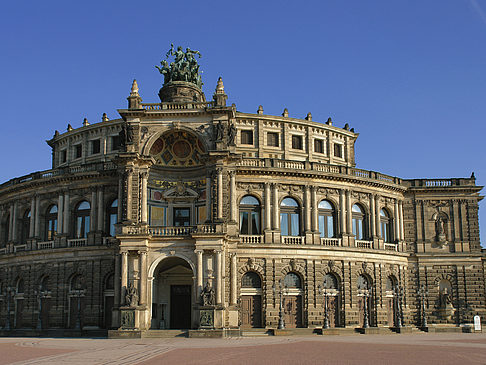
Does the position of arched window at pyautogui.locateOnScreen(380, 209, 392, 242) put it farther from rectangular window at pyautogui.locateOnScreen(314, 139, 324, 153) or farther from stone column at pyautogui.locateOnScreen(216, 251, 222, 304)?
stone column at pyautogui.locateOnScreen(216, 251, 222, 304)

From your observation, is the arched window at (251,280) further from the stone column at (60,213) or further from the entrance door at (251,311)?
the stone column at (60,213)

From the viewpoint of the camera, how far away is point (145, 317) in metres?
45.7

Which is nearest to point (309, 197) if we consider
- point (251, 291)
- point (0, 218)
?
point (251, 291)

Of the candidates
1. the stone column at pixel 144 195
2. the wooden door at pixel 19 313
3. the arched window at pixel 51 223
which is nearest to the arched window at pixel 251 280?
the stone column at pixel 144 195

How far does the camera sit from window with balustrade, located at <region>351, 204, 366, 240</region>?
186 ft

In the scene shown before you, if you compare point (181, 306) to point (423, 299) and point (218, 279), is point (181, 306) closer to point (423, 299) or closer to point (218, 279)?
point (218, 279)

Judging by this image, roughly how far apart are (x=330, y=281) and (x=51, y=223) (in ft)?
89.8

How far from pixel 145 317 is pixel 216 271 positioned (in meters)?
6.61

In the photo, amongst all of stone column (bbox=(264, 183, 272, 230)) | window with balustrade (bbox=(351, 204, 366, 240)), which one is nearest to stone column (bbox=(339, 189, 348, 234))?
window with balustrade (bbox=(351, 204, 366, 240))

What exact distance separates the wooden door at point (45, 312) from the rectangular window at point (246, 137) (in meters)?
24.2

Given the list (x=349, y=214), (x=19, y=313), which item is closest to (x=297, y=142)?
(x=349, y=214)

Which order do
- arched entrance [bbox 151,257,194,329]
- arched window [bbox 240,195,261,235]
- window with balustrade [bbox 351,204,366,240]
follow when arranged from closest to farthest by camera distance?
1. arched entrance [bbox 151,257,194,329]
2. arched window [bbox 240,195,261,235]
3. window with balustrade [bbox 351,204,366,240]

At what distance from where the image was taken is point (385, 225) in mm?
59125

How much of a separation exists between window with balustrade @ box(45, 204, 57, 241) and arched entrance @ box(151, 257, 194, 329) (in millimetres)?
13364
